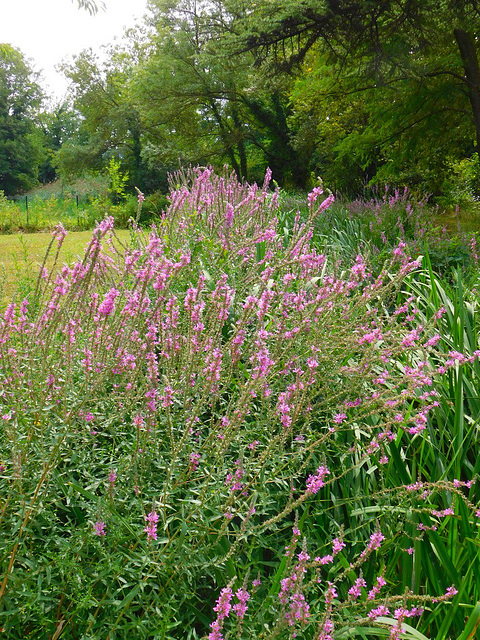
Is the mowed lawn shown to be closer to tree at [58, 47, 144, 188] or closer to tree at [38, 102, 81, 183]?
tree at [58, 47, 144, 188]

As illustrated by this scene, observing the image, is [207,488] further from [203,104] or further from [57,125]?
[57,125]

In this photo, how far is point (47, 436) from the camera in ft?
5.92

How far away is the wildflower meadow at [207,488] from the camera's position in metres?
1.44

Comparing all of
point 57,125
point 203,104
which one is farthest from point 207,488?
point 57,125

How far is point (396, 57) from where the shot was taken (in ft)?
27.0

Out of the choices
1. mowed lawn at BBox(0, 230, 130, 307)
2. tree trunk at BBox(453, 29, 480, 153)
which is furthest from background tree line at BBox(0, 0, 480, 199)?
mowed lawn at BBox(0, 230, 130, 307)

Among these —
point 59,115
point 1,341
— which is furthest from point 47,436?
point 59,115

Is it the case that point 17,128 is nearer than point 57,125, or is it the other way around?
point 17,128

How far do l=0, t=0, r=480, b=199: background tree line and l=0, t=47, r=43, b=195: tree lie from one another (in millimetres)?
143

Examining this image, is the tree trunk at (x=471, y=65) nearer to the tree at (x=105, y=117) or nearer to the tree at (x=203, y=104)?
the tree at (x=203, y=104)

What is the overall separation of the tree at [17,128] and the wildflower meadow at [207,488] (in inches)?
1829

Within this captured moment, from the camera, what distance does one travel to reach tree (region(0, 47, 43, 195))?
137ft

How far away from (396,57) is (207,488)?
8923 millimetres

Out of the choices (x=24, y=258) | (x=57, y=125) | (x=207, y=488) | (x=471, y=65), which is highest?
(x=57, y=125)
